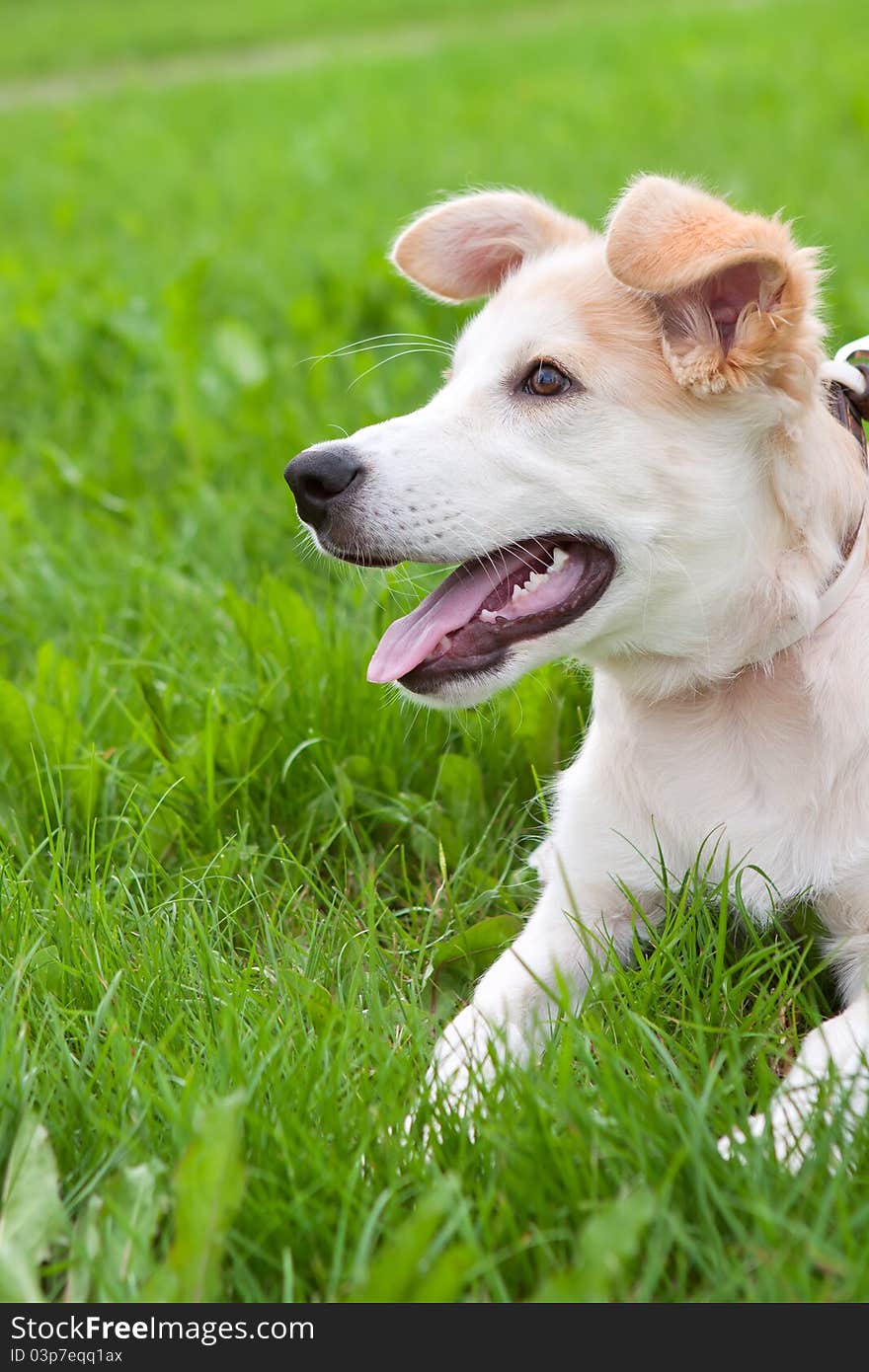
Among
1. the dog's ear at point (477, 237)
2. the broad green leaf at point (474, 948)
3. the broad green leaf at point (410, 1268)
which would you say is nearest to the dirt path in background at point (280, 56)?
the dog's ear at point (477, 237)

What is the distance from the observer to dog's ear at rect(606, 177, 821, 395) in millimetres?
2016

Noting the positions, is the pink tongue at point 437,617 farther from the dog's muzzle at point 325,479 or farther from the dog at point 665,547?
the dog's muzzle at point 325,479

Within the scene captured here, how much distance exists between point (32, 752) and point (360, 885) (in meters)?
0.70

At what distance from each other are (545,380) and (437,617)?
41 centimetres

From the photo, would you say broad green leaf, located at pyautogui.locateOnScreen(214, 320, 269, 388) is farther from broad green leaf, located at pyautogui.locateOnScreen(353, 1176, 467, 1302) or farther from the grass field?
broad green leaf, located at pyautogui.locateOnScreen(353, 1176, 467, 1302)

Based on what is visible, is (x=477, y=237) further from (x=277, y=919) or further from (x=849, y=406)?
(x=277, y=919)

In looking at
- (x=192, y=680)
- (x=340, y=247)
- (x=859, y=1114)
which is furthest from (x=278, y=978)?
(x=340, y=247)

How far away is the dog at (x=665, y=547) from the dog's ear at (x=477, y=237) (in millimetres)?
396

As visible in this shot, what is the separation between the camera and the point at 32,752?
2.77 m

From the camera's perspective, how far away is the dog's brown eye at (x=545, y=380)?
7.34 ft

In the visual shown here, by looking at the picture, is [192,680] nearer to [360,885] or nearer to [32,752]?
[32,752]

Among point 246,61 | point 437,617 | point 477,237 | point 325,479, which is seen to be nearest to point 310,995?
point 437,617

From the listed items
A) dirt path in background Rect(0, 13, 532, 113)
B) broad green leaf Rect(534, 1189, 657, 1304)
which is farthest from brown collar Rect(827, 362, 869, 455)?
dirt path in background Rect(0, 13, 532, 113)

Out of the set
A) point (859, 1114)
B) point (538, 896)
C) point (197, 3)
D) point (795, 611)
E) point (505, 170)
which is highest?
point (197, 3)
